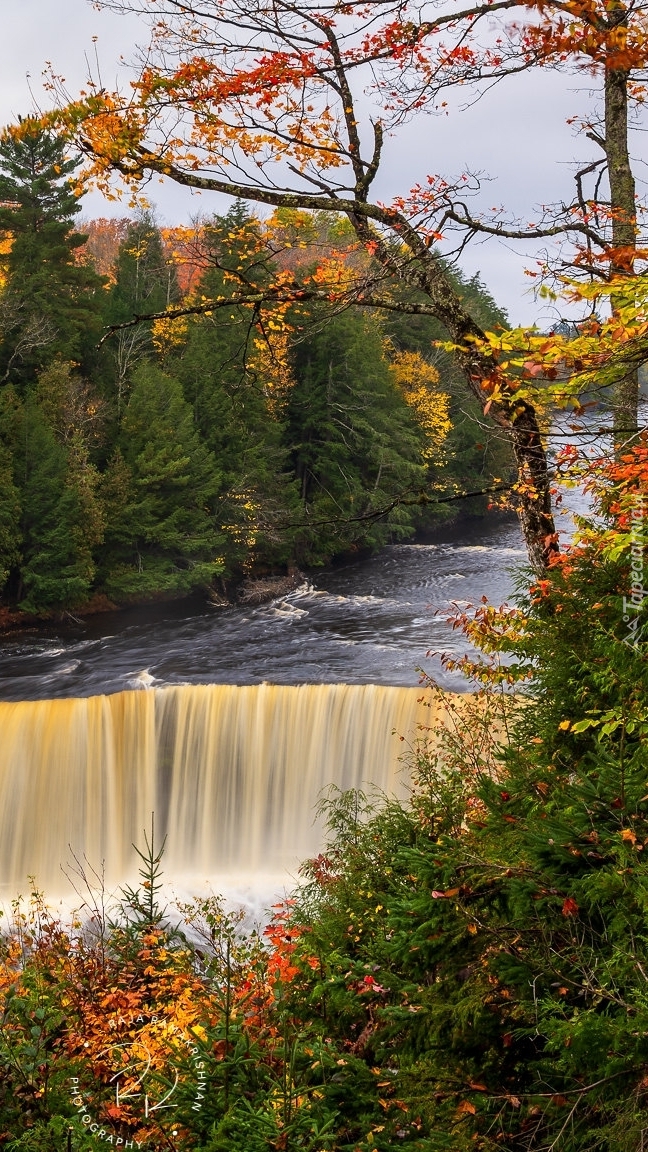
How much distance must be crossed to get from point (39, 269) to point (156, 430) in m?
5.33

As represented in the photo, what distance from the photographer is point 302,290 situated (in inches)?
193

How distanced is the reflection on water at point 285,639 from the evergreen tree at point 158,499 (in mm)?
926

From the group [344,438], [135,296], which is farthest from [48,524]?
[135,296]

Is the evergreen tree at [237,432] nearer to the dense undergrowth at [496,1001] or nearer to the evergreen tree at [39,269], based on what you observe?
the evergreen tree at [39,269]

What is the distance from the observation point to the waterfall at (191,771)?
1413 centimetres

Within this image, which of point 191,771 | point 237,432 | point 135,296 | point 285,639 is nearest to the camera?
point 191,771

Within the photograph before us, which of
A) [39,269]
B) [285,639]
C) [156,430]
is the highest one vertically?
[39,269]

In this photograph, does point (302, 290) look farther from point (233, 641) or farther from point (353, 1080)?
point (233, 641)

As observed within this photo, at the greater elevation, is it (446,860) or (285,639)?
(446,860)

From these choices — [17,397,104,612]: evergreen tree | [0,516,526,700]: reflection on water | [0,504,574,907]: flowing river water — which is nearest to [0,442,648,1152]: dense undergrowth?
[0,504,574,907]: flowing river water

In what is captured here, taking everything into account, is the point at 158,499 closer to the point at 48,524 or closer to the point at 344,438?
the point at 48,524

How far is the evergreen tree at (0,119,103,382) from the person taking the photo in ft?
75.0

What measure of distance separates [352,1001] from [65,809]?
11889 millimetres

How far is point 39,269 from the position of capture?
23.9m
